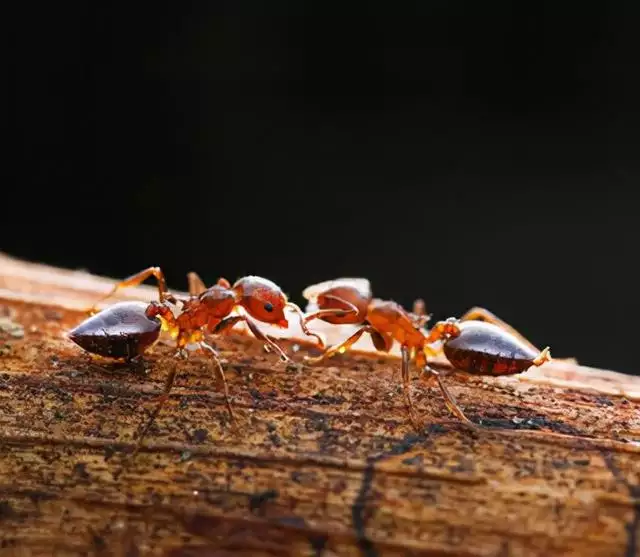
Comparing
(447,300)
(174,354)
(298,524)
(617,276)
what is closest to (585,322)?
(617,276)

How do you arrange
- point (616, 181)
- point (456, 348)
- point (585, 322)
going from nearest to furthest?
1. point (456, 348)
2. point (585, 322)
3. point (616, 181)

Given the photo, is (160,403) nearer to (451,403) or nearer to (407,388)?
(407,388)

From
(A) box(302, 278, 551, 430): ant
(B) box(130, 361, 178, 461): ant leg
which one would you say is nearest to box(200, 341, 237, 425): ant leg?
(B) box(130, 361, 178, 461): ant leg

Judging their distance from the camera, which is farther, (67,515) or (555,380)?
(555,380)

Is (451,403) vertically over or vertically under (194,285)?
under

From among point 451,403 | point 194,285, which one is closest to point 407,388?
point 451,403

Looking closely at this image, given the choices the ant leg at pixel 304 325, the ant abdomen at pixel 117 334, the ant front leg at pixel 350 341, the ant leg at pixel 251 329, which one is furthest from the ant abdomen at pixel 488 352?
the ant abdomen at pixel 117 334

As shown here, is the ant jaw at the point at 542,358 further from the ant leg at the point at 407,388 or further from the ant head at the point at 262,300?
the ant head at the point at 262,300

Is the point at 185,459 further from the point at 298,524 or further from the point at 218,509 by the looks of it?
the point at 298,524
